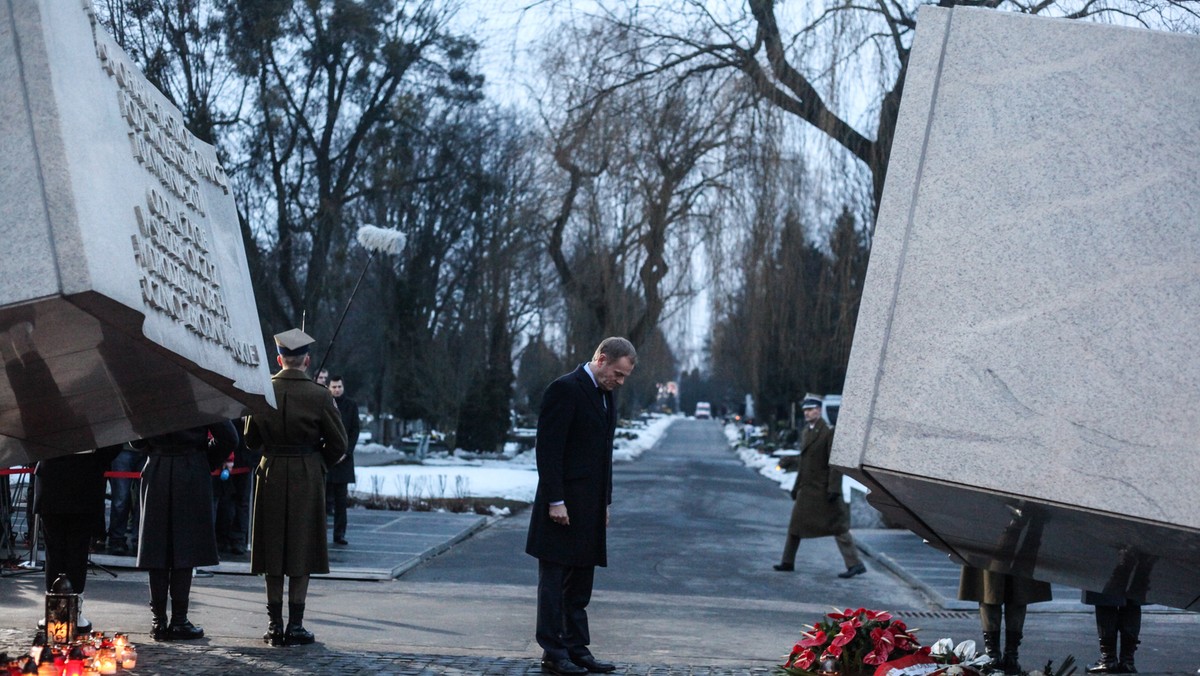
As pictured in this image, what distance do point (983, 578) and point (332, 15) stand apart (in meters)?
25.1

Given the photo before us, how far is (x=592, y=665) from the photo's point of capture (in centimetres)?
747

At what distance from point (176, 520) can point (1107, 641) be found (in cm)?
561

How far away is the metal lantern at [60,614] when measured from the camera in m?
6.23

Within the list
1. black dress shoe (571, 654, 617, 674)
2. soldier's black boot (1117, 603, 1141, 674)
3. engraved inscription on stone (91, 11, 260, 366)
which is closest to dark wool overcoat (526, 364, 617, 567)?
black dress shoe (571, 654, 617, 674)

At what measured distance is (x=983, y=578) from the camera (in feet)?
25.0

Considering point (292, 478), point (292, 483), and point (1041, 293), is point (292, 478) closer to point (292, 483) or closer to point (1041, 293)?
point (292, 483)

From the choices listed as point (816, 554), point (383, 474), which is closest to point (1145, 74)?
point (816, 554)

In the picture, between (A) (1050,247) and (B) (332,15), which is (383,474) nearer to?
(B) (332,15)

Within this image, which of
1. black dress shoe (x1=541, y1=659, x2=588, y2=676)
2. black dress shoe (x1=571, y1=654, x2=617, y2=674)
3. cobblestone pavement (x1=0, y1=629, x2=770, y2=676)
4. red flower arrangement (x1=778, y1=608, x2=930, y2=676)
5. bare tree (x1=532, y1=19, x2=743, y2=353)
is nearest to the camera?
red flower arrangement (x1=778, y1=608, x2=930, y2=676)

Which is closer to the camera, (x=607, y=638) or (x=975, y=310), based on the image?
(x=975, y=310)

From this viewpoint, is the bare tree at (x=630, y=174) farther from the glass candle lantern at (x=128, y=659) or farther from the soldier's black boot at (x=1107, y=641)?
the glass candle lantern at (x=128, y=659)

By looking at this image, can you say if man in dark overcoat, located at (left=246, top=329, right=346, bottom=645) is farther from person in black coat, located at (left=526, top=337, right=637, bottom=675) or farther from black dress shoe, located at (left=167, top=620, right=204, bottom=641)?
person in black coat, located at (left=526, top=337, right=637, bottom=675)

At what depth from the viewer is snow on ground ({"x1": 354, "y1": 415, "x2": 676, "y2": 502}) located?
22.5 metres

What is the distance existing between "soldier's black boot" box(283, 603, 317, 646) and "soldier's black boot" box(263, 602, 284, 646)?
4 cm
